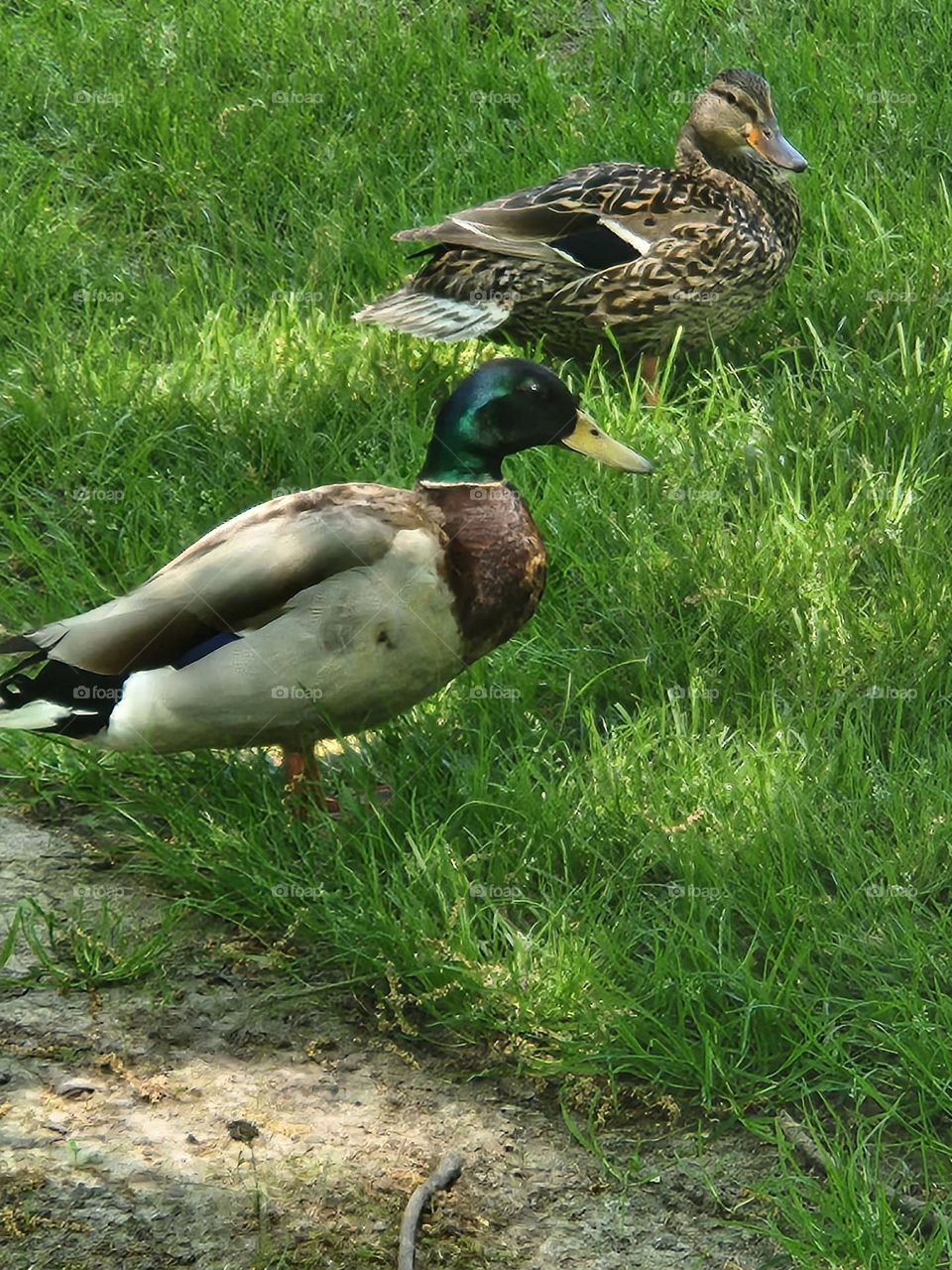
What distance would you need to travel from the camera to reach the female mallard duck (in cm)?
570

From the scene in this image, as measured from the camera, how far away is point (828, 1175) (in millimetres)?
3209

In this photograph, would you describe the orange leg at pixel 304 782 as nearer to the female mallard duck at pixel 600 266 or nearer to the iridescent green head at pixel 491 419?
the iridescent green head at pixel 491 419

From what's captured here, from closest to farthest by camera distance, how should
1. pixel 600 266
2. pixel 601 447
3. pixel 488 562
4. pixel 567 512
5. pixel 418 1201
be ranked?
pixel 418 1201, pixel 488 562, pixel 601 447, pixel 567 512, pixel 600 266

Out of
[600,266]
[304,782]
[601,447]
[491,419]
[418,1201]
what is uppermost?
[491,419]

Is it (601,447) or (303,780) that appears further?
(601,447)

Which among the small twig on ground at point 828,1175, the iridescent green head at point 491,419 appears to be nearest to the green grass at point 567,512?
the small twig on ground at point 828,1175

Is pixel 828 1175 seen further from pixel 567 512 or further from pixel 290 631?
pixel 567 512

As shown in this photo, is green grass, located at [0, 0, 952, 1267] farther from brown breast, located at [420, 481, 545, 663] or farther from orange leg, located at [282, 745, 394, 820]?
brown breast, located at [420, 481, 545, 663]

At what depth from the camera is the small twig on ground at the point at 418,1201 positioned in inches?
121

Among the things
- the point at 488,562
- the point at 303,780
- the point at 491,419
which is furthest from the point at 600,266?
the point at 303,780

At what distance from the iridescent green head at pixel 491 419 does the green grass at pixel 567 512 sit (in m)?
0.54

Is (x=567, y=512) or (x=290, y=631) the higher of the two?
(x=290, y=631)

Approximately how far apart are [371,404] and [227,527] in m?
1.55

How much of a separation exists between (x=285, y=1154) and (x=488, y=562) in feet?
4.36
